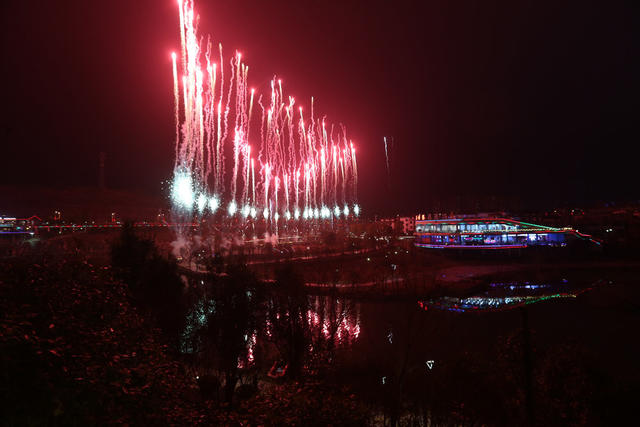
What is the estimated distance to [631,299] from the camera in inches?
1081

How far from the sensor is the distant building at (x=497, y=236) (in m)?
49.6

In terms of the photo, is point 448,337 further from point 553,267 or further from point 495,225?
point 495,225

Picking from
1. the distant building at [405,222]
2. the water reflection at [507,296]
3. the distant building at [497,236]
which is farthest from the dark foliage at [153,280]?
the distant building at [405,222]

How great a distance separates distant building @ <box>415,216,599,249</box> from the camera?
49562 mm

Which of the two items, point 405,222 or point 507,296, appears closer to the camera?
point 507,296

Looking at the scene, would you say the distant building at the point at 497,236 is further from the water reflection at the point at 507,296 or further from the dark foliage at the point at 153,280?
the dark foliage at the point at 153,280

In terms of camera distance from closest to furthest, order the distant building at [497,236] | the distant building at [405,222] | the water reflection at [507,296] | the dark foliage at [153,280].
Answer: the dark foliage at [153,280]
the water reflection at [507,296]
the distant building at [497,236]
the distant building at [405,222]

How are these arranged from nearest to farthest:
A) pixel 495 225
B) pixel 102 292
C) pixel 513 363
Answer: pixel 102 292
pixel 513 363
pixel 495 225

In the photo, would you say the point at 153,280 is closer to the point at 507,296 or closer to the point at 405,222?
the point at 507,296

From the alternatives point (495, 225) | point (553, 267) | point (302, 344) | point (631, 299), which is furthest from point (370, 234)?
point (302, 344)

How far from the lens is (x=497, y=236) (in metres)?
52.7

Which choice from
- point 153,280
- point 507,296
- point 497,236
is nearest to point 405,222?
point 497,236

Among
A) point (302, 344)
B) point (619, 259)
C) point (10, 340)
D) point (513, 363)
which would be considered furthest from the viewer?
point (619, 259)

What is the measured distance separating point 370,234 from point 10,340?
178 ft
